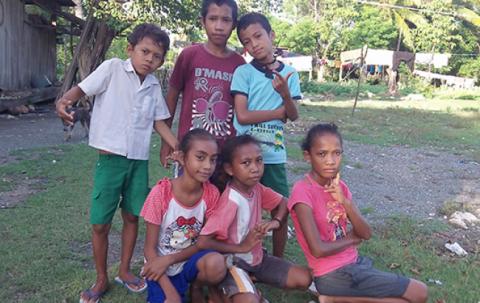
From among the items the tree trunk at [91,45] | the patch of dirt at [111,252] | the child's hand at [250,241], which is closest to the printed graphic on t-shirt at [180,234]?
the child's hand at [250,241]

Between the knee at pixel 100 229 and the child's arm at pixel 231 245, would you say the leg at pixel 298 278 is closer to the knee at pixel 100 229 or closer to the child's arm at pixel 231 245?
the child's arm at pixel 231 245

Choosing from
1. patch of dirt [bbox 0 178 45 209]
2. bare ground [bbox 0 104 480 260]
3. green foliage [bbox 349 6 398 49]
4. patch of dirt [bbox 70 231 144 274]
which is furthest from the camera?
green foliage [bbox 349 6 398 49]

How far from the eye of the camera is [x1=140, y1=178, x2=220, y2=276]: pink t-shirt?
2.80 metres

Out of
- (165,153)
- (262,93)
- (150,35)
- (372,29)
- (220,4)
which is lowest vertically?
A: (165,153)

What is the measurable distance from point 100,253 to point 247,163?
1.07 m

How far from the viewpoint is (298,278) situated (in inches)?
118

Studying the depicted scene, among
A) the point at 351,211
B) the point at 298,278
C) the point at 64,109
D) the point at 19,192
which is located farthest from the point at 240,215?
the point at 19,192

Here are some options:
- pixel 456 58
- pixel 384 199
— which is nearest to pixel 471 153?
pixel 384 199

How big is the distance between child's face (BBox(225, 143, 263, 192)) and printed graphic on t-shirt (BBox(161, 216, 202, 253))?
375 millimetres

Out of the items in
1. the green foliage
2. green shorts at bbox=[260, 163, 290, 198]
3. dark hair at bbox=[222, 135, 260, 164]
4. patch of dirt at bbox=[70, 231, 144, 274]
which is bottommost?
patch of dirt at bbox=[70, 231, 144, 274]

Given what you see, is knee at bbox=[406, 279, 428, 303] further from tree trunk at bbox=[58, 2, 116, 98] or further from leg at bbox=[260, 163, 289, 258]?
tree trunk at bbox=[58, 2, 116, 98]

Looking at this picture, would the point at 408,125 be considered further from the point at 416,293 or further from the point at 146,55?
the point at 146,55

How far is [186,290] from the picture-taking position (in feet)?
9.59

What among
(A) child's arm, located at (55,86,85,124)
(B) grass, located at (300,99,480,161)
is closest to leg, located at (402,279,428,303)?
(A) child's arm, located at (55,86,85,124)
